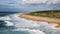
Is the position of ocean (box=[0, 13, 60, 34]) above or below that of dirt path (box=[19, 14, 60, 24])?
below

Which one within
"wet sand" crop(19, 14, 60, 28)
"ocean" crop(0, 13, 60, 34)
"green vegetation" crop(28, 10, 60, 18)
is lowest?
"ocean" crop(0, 13, 60, 34)

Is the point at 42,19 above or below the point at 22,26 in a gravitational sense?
above

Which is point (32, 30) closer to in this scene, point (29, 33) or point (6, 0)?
point (29, 33)

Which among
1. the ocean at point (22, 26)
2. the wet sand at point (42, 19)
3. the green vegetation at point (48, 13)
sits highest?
the green vegetation at point (48, 13)

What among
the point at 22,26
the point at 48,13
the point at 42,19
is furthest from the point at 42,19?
the point at 22,26

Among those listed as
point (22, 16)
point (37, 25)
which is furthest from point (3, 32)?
point (37, 25)

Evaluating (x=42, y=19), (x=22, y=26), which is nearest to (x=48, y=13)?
(x=42, y=19)

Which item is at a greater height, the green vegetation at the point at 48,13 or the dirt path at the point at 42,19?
the green vegetation at the point at 48,13

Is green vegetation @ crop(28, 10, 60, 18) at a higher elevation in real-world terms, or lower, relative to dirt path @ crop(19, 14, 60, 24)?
higher

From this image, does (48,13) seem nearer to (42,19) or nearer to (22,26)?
(42,19)

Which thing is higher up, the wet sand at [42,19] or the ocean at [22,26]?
the wet sand at [42,19]
